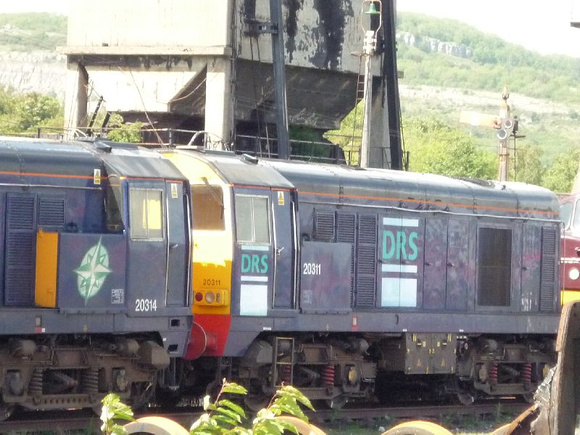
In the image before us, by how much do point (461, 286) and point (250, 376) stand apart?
5309mm

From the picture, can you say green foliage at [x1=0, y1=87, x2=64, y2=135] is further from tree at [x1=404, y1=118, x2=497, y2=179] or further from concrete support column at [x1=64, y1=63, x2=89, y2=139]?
concrete support column at [x1=64, y1=63, x2=89, y2=139]

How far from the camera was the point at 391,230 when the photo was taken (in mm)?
20141

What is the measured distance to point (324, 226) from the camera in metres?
19.1

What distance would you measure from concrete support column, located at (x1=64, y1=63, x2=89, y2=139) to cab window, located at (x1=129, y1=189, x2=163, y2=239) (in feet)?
74.2

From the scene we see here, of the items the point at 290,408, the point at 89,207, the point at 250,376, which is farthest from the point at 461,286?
the point at 290,408

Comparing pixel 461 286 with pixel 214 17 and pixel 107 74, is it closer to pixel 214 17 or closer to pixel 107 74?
pixel 214 17

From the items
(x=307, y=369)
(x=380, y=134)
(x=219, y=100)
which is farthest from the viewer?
(x=380, y=134)

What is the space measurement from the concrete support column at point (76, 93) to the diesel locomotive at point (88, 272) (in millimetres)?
22006

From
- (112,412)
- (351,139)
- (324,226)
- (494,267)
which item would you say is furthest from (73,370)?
(351,139)

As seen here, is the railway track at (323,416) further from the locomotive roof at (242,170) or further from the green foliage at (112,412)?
the green foliage at (112,412)

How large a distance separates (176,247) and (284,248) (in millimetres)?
2097

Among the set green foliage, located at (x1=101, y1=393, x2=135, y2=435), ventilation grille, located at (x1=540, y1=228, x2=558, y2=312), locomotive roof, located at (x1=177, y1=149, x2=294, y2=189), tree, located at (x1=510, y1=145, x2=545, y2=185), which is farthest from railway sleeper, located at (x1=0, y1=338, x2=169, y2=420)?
tree, located at (x1=510, y1=145, x2=545, y2=185)

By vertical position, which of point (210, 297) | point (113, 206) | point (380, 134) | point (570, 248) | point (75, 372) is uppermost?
point (380, 134)

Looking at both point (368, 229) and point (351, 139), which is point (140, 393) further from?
point (351, 139)
